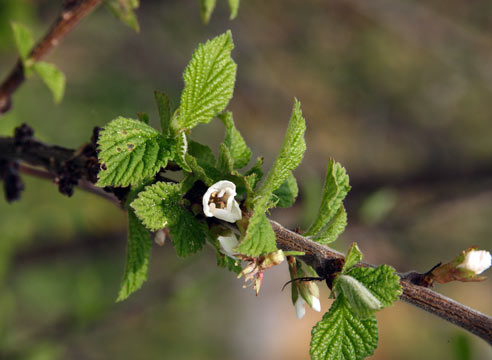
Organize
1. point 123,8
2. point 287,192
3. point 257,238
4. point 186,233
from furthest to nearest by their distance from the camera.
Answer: point 123,8 < point 287,192 < point 186,233 < point 257,238

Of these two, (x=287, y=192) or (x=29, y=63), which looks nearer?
(x=287, y=192)

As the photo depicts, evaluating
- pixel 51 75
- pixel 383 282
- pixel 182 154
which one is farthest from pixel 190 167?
pixel 51 75

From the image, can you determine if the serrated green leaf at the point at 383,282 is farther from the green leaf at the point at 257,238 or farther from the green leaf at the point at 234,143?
the green leaf at the point at 234,143

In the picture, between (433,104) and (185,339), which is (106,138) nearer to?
(185,339)

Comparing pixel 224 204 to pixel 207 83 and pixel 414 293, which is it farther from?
pixel 414 293

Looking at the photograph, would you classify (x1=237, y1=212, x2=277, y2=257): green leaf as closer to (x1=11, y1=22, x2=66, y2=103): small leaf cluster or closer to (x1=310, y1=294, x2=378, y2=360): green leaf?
(x1=310, y1=294, x2=378, y2=360): green leaf

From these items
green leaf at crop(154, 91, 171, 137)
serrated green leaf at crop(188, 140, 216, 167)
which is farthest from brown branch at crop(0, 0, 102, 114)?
serrated green leaf at crop(188, 140, 216, 167)

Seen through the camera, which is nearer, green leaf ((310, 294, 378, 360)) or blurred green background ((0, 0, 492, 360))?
green leaf ((310, 294, 378, 360))
